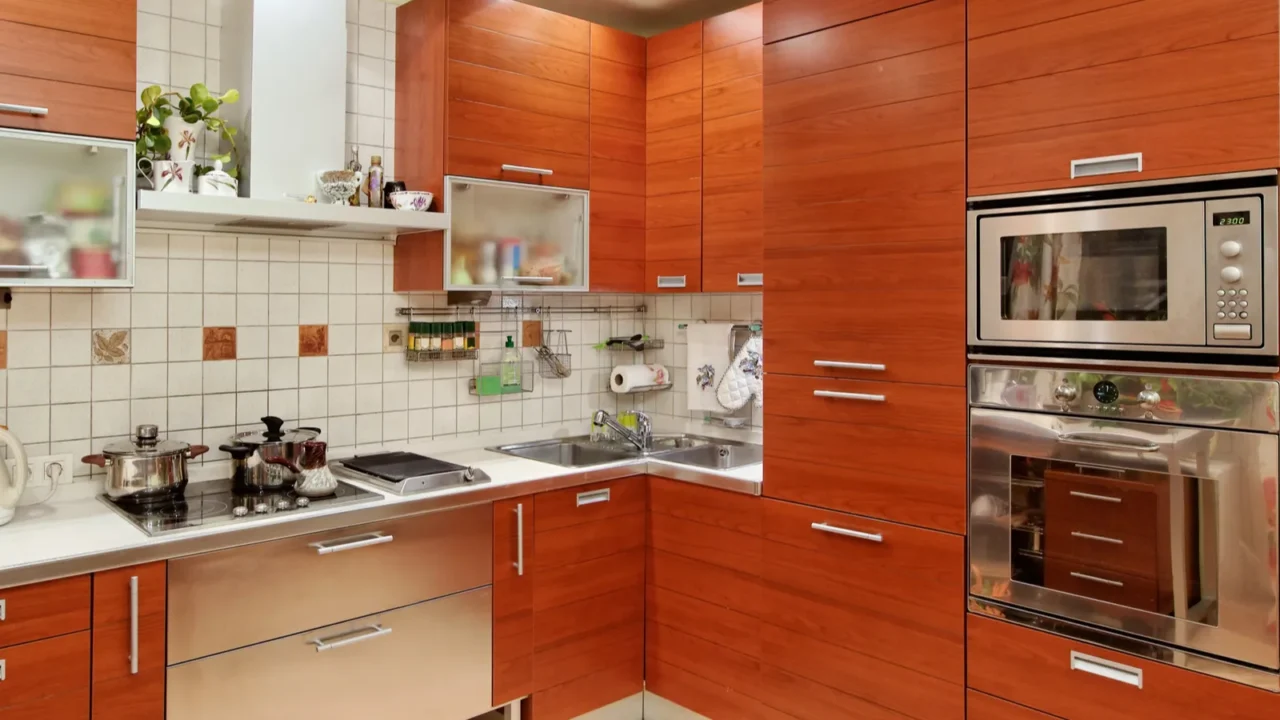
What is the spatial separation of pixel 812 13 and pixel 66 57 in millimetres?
1915

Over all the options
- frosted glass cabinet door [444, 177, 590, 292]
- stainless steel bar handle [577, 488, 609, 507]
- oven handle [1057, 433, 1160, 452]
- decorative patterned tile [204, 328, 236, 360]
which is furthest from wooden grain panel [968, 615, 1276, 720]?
decorative patterned tile [204, 328, 236, 360]

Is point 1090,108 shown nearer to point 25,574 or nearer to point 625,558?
point 625,558

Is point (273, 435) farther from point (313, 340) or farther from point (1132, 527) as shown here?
point (1132, 527)

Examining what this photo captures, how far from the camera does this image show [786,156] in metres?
2.59

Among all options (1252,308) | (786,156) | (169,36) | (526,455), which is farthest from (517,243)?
(1252,308)

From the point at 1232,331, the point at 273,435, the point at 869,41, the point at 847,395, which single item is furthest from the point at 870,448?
the point at 273,435

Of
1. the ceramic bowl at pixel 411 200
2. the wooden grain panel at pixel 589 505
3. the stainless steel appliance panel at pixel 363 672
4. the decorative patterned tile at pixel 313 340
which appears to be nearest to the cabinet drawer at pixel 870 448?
the wooden grain panel at pixel 589 505

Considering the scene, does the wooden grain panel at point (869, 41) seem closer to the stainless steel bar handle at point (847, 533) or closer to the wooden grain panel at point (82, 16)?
the stainless steel bar handle at point (847, 533)

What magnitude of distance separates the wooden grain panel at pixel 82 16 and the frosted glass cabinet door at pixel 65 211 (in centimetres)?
26

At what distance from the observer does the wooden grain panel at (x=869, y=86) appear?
7.39ft

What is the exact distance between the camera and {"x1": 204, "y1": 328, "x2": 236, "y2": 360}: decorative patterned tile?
2.65 m

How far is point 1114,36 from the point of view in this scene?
1.96 m

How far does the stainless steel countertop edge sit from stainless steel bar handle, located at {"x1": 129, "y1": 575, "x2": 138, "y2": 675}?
5 cm

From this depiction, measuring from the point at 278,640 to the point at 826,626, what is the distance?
1.49 meters
